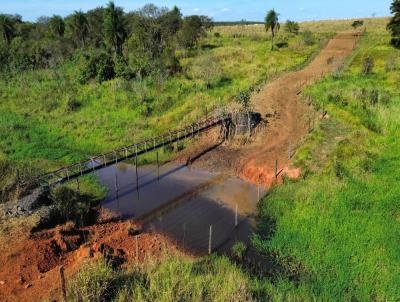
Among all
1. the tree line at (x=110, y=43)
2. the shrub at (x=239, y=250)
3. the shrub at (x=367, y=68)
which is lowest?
the shrub at (x=239, y=250)

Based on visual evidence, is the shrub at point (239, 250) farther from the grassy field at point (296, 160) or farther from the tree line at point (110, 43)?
the tree line at point (110, 43)

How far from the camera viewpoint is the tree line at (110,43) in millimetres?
53875

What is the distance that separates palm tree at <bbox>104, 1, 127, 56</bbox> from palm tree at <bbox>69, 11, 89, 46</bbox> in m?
12.7

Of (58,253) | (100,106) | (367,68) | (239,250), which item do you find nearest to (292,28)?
(367,68)

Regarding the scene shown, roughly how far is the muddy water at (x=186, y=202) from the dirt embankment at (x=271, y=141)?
4.44 feet

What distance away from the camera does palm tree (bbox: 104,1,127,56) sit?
199ft

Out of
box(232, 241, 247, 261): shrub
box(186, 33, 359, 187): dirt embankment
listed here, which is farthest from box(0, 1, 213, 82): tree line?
box(232, 241, 247, 261): shrub

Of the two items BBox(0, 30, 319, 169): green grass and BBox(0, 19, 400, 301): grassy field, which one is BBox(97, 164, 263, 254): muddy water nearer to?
BBox(0, 19, 400, 301): grassy field

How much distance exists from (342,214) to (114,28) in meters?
50.8

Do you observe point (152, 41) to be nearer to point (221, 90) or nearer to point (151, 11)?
point (151, 11)

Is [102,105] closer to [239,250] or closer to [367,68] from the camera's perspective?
[239,250]

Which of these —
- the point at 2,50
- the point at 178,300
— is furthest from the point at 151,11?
the point at 178,300

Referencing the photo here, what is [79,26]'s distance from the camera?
74.1 metres

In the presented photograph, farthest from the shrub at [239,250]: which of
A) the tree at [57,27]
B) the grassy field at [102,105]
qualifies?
the tree at [57,27]
